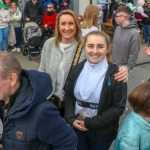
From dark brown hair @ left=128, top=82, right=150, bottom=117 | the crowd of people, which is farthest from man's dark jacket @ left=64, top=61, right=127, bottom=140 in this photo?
dark brown hair @ left=128, top=82, right=150, bottom=117

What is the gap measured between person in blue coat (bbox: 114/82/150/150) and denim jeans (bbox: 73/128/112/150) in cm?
54

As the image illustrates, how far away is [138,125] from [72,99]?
0.83m

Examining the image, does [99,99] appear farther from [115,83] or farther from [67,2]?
[67,2]

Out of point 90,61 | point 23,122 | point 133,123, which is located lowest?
point 133,123

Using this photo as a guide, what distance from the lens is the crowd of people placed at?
1.83m

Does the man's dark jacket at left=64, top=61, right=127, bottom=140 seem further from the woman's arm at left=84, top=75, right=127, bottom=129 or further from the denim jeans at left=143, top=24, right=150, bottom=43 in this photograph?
the denim jeans at left=143, top=24, right=150, bottom=43

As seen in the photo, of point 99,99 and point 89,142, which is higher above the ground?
point 99,99

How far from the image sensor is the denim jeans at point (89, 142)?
9.14 feet

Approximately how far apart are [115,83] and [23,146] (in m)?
1.04

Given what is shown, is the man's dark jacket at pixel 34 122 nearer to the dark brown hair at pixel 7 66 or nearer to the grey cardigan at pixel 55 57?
the dark brown hair at pixel 7 66

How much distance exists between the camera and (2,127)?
197cm

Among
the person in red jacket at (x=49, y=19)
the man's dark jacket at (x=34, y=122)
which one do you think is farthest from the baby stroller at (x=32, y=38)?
the man's dark jacket at (x=34, y=122)

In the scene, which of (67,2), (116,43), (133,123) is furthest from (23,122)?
(67,2)

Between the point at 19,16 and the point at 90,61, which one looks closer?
the point at 90,61
